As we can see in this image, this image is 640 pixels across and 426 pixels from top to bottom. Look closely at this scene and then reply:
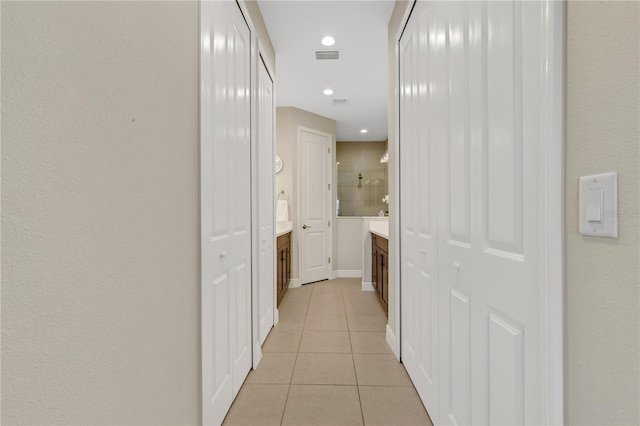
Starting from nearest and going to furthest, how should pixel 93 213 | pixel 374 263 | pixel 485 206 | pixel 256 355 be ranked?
pixel 93 213 < pixel 485 206 < pixel 256 355 < pixel 374 263

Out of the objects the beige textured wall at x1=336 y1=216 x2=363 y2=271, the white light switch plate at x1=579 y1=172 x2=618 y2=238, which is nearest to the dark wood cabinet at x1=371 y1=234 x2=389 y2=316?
the beige textured wall at x1=336 y1=216 x2=363 y2=271

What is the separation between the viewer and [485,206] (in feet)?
3.31

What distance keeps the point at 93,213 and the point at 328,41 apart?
2844 millimetres

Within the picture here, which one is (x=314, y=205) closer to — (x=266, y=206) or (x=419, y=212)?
(x=266, y=206)

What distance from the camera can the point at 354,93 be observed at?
4109 mm

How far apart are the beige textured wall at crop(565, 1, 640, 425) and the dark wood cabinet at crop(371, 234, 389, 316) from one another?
2.44 m

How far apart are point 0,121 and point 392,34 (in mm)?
2634

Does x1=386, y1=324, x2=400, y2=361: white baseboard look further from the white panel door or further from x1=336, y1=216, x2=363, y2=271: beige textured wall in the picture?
x1=336, y1=216, x2=363, y2=271: beige textured wall

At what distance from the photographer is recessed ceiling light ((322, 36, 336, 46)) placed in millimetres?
2855

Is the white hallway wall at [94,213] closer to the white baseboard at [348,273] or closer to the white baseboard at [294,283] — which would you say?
the white baseboard at [294,283]

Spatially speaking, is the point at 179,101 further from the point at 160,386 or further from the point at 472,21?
the point at 472,21

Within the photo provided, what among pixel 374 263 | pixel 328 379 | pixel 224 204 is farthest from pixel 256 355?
pixel 374 263

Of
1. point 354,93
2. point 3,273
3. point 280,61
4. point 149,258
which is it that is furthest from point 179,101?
point 354,93

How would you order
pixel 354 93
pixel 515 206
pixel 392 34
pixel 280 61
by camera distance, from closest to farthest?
pixel 515 206
pixel 392 34
pixel 280 61
pixel 354 93
